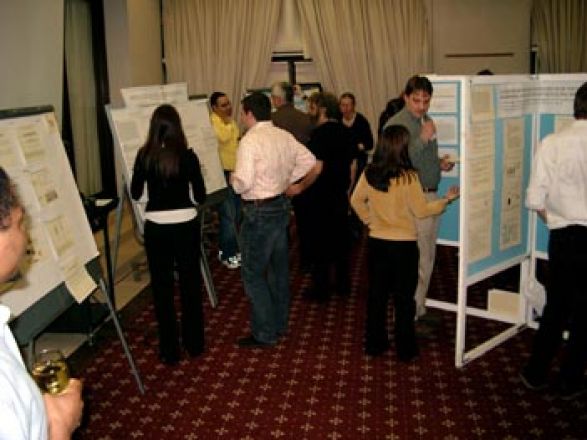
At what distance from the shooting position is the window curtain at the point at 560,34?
7.47 metres

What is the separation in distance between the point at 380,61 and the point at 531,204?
519cm

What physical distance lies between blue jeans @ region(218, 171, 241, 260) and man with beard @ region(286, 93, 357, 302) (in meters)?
1.10

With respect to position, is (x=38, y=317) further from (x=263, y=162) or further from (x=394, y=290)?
(x=394, y=290)

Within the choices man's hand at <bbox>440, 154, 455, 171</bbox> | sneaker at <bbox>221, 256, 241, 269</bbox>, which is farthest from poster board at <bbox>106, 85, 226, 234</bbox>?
man's hand at <bbox>440, 154, 455, 171</bbox>

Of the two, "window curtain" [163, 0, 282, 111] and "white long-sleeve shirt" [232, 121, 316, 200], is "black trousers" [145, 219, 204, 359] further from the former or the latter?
"window curtain" [163, 0, 282, 111]

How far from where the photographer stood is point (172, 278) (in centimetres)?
367

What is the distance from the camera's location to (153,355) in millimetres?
3906

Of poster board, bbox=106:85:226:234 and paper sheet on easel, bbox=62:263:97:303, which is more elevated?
poster board, bbox=106:85:226:234

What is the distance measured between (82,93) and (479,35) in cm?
448

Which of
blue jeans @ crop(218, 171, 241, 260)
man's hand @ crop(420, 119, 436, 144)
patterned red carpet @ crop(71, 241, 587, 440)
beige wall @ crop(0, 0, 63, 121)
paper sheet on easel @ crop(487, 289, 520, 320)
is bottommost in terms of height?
patterned red carpet @ crop(71, 241, 587, 440)

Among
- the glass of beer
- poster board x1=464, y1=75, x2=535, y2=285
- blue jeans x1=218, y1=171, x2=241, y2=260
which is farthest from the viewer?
blue jeans x1=218, y1=171, x2=241, y2=260

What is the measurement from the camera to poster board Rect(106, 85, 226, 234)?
4.16m

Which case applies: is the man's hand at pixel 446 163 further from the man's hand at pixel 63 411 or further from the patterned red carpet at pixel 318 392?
the man's hand at pixel 63 411

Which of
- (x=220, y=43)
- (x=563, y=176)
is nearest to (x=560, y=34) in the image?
(x=220, y=43)
